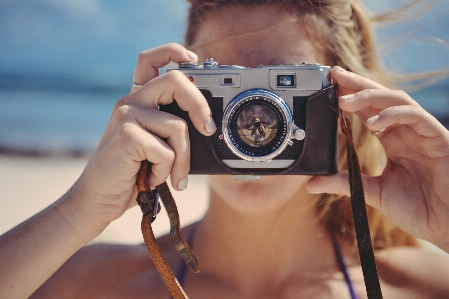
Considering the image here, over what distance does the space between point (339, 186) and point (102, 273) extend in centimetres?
88

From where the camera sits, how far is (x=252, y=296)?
176 cm

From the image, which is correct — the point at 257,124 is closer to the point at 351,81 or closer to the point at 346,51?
the point at 351,81

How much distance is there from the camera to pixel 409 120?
1.36 metres

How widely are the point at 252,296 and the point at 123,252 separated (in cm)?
50

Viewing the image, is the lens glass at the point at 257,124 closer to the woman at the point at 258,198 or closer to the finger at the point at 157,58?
the woman at the point at 258,198

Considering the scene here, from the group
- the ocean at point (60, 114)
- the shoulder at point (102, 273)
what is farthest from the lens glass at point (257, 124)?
the ocean at point (60, 114)

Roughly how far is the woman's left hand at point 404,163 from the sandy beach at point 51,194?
5.98 ft

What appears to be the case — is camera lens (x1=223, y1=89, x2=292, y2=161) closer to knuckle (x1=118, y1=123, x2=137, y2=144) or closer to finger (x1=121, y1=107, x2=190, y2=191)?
finger (x1=121, y1=107, x2=190, y2=191)

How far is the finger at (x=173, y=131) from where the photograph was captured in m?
1.34

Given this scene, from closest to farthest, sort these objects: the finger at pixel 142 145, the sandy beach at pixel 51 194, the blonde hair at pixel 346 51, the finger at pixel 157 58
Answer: the finger at pixel 142 145 < the finger at pixel 157 58 < the blonde hair at pixel 346 51 < the sandy beach at pixel 51 194

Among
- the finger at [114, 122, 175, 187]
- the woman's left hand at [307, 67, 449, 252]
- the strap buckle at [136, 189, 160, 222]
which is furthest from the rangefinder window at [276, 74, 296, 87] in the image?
the strap buckle at [136, 189, 160, 222]

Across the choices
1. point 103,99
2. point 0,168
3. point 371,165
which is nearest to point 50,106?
point 103,99

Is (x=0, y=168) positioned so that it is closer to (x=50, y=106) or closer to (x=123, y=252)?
(x=50, y=106)

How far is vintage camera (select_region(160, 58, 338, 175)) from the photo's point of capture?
4.71 feet
